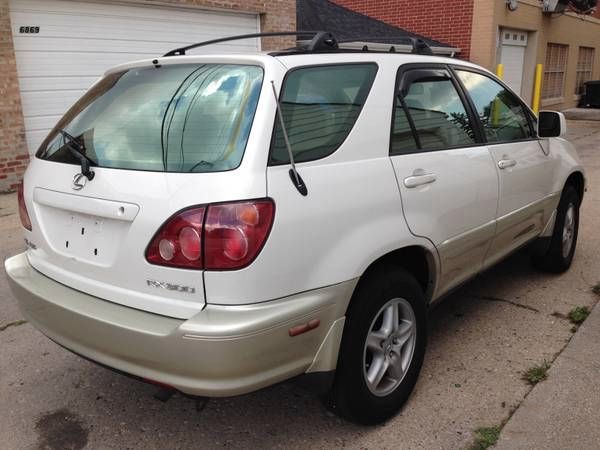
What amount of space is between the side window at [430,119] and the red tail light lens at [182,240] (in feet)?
3.60

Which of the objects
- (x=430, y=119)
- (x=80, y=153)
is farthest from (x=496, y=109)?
(x=80, y=153)

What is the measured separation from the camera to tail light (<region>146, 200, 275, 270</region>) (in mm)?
2152

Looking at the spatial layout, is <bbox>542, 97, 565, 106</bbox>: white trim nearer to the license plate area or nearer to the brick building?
the brick building

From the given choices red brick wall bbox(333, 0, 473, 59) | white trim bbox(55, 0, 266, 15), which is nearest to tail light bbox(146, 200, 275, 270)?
white trim bbox(55, 0, 266, 15)

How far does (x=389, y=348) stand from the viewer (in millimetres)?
2836

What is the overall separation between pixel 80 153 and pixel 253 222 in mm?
978

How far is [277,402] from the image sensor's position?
3082 millimetres

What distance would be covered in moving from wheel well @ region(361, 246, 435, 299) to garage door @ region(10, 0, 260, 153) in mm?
6744

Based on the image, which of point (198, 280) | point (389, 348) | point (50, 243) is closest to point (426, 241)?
point (389, 348)

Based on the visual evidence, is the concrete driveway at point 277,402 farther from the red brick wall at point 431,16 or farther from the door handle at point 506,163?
the red brick wall at point 431,16

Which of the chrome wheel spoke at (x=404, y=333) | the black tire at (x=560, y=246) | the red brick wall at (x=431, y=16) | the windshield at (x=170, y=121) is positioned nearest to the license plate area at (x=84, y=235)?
the windshield at (x=170, y=121)

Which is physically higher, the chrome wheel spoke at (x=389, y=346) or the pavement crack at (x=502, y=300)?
the chrome wheel spoke at (x=389, y=346)

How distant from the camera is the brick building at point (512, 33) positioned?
1466 centimetres

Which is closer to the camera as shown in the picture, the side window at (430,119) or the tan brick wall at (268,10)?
the side window at (430,119)
